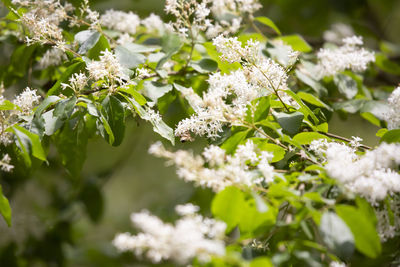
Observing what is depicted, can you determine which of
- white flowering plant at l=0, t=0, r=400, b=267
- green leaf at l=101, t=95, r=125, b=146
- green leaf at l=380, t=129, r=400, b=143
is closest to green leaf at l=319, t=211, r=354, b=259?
white flowering plant at l=0, t=0, r=400, b=267

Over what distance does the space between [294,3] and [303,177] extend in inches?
122

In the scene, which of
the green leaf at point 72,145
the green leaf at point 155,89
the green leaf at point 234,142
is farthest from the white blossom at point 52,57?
the green leaf at point 234,142

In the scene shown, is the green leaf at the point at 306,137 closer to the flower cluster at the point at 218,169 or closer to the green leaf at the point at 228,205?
the flower cluster at the point at 218,169

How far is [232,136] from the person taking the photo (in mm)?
1221

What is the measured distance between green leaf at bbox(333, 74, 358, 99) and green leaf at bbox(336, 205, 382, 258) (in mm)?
1211

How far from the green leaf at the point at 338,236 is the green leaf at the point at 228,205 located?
0.70ft

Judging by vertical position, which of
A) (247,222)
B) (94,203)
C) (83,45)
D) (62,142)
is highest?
(83,45)

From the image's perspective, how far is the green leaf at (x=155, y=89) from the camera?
5.18ft

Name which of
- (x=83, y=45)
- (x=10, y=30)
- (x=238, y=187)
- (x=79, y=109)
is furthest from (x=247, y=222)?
(x=10, y=30)

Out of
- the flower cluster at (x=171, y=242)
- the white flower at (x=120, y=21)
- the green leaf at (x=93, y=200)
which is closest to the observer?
the flower cluster at (x=171, y=242)

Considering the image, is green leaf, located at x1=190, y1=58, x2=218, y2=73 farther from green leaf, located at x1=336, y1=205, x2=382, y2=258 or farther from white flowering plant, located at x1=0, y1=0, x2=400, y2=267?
green leaf, located at x1=336, y1=205, x2=382, y2=258

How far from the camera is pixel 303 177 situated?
1136mm

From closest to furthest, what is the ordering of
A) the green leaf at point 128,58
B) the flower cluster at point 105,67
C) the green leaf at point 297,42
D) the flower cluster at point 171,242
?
the flower cluster at point 171,242 < the flower cluster at point 105,67 < the green leaf at point 128,58 < the green leaf at point 297,42

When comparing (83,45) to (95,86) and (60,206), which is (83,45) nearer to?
(95,86)
